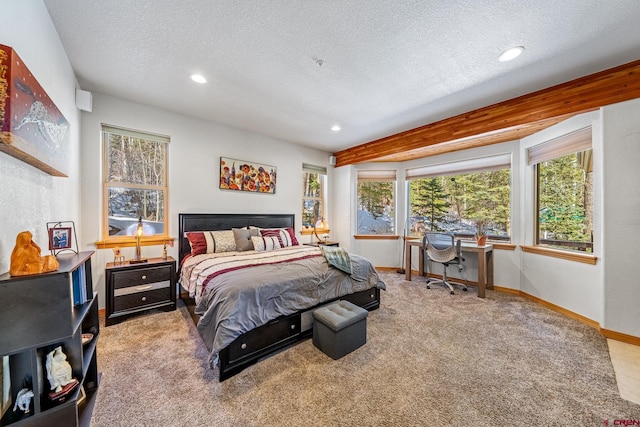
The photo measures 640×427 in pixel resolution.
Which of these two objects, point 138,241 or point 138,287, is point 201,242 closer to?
point 138,241

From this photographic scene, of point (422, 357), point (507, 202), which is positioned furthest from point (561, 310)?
point (422, 357)

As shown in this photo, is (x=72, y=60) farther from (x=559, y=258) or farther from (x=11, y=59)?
(x=559, y=258)

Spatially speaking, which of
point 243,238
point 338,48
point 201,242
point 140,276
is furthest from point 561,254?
point 140,276

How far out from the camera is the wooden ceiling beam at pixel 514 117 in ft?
7.80

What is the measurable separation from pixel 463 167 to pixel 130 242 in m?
5.45

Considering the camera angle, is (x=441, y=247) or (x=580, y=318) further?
(x=441, y=247)

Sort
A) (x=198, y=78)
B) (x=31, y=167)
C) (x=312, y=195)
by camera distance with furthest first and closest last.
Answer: (x=312, y=195) < (x=198, y=78) < (x=31, y=167)

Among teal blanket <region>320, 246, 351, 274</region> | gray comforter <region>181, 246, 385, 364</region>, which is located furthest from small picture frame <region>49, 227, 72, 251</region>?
teal blanket <region>320, 246, 351, 274</region>

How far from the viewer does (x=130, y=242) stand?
312 cm

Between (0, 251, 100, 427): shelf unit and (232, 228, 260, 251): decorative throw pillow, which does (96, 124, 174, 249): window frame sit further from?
(0, 251, 100, 427): shelf unit

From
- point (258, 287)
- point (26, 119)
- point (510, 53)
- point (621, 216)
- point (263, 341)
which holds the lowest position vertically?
point (263, 341)

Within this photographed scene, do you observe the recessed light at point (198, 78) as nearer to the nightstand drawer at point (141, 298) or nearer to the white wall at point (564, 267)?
the nightstand drawer at point (141, 298)

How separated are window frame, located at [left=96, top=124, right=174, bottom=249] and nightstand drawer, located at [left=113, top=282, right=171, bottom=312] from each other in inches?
27.8

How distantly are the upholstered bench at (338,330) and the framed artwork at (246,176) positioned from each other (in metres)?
2.65
